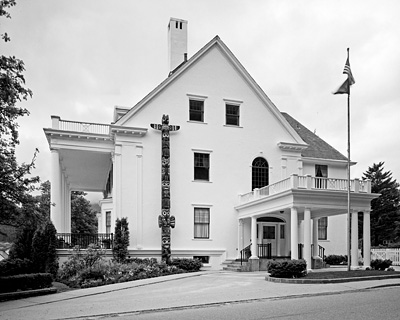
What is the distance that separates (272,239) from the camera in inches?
1148

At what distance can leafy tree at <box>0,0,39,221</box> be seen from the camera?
1340cm

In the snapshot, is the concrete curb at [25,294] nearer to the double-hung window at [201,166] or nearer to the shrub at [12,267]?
the shrub at [12,267]

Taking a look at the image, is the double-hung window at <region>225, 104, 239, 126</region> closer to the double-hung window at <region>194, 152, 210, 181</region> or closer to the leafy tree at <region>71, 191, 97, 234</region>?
the double-hung window at <region>194, 152, 210, 181</region>

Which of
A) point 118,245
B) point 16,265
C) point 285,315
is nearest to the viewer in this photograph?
point 285,315

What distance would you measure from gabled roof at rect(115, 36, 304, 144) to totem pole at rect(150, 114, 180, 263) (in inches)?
63.4

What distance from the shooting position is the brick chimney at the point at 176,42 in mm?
34500

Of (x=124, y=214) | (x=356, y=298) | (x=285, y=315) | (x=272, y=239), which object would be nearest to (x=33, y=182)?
(x=285, y=315)

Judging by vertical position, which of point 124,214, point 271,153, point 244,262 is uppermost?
point 271,153

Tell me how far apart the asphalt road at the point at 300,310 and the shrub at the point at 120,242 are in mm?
12943

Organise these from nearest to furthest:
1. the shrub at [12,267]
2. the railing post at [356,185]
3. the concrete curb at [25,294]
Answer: the concrete curb at [25,294], the shrub at [12,267], the railing post at [356,185]

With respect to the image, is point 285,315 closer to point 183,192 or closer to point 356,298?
point 356,298

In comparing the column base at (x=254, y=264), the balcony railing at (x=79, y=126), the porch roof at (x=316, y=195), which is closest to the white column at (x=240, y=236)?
the column base at (x=254, y=264)

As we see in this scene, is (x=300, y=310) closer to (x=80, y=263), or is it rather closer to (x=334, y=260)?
(x=80, y=263)

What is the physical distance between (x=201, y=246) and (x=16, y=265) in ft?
42.1
